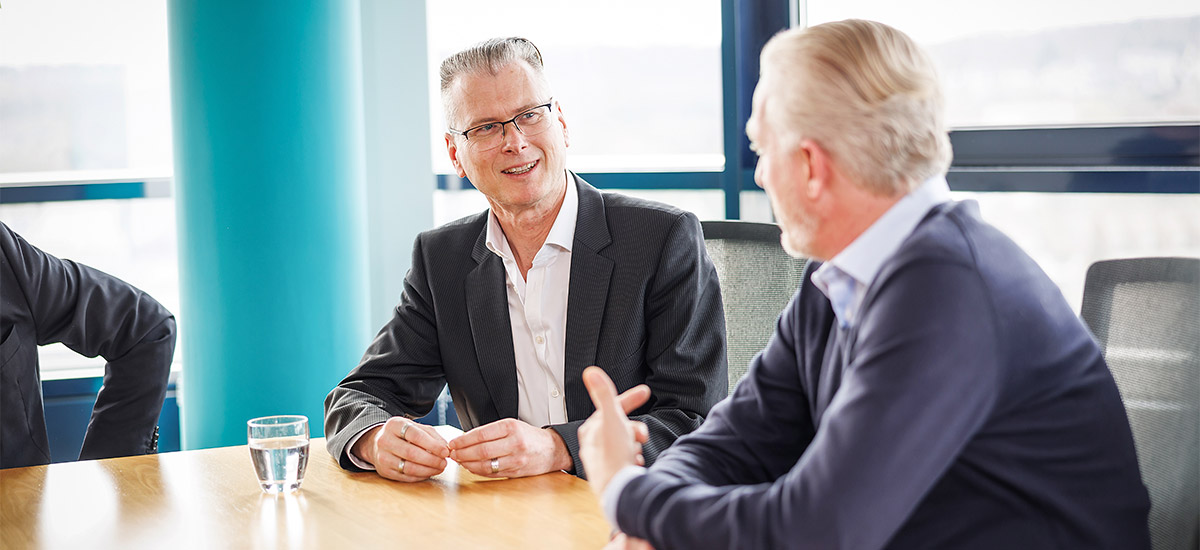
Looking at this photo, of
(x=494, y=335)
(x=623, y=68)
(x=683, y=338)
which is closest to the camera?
(x=683, y=338)

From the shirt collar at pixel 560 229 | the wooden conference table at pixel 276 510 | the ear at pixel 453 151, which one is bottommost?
the wooden conference table at pixel 276 510

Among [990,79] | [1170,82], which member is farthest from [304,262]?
[1170,82]

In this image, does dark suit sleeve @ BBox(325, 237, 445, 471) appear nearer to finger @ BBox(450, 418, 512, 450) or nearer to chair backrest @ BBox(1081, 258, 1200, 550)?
finger @ BBox(450, 418, 512, 450)

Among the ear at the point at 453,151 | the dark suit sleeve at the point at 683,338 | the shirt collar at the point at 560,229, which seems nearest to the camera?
the dark suit sleeve at the point at 683,338

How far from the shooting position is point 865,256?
124 cm

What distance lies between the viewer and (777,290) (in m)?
2.12

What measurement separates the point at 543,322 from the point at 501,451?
500 mm

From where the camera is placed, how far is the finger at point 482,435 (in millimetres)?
1695

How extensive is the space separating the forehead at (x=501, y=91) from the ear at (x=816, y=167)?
1036 mm

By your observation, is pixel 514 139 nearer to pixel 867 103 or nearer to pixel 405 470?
pixel 405 470

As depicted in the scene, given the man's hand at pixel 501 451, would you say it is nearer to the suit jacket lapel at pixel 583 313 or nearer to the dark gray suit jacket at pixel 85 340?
the suit jacket lapel at pixel 583 313

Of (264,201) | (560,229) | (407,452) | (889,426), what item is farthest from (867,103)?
(264,201)

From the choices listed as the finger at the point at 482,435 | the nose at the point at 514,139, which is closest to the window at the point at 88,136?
the nose at the point at 514,139

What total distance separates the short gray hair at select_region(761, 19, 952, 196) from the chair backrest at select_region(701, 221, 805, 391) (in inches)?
33.3
